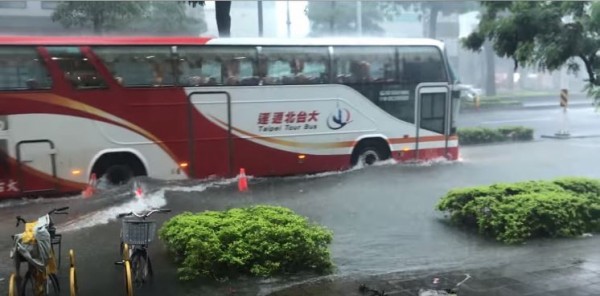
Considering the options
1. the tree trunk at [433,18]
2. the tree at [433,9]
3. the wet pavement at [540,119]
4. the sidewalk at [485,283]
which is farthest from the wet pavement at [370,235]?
the tree trunk at [433,18]

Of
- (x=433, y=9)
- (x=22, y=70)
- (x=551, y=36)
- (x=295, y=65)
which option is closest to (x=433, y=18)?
(x=433, y=9)

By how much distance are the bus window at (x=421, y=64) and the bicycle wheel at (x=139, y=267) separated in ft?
31.4

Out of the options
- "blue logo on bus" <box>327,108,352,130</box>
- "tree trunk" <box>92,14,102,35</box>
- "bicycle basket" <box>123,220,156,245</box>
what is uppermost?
"tree trunk" <box>92,14,102,35</box>

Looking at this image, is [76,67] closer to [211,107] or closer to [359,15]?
[211,107]

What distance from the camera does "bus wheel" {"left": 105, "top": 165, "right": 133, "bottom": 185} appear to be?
11.3 m

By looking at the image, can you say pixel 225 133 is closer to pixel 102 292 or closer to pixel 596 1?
pixel 102 292

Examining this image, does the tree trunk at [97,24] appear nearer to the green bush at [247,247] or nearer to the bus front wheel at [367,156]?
the bus front wheel at [367,156]

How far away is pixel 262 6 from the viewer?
1526 cm

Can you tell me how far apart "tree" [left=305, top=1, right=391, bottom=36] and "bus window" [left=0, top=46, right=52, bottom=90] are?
8.59m

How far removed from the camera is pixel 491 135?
19891mm

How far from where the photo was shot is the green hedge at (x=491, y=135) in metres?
19.6

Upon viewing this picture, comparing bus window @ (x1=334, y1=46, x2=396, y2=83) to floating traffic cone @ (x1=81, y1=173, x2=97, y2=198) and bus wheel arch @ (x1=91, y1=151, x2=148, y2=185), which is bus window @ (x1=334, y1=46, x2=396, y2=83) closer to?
bus wheel arch @ (x1=91, y1=151, x2=148, y2=185)

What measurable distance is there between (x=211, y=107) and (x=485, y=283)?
7691 mm

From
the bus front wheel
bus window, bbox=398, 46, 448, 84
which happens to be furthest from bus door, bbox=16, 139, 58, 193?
bus window, bbox=398, 46, 448, 84
